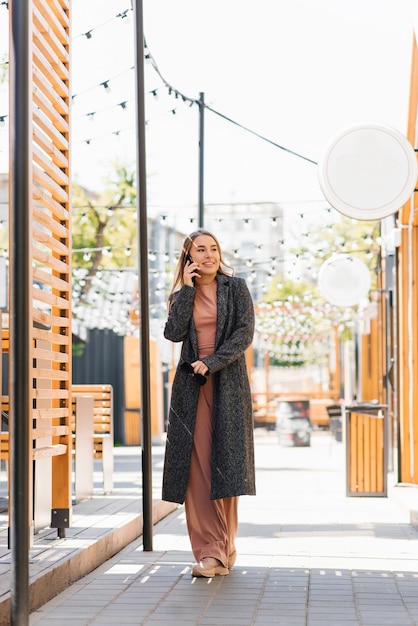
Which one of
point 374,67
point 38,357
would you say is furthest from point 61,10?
point 374,67

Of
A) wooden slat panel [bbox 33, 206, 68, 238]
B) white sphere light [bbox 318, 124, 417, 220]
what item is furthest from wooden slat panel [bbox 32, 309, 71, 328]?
white sphere light [bbox 318, 124, 417, 220]

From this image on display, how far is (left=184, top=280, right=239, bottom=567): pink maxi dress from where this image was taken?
5.79 m

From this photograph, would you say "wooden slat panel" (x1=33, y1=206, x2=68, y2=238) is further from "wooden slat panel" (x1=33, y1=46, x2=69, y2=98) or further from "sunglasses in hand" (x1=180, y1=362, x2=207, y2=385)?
"sunglasses in hand" (x1=180, y1=362, x2=207, y2=385)

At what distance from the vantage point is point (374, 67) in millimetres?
13164

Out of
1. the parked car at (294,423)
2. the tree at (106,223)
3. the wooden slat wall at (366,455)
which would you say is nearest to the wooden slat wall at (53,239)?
the wooden slat wall at (366,455)

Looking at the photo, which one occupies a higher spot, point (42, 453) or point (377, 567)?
point (42, 453)

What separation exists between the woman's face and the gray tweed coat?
0.10m

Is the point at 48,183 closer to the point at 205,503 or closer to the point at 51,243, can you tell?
the point at 51,243

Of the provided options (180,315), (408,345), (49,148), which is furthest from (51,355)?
(408,345)

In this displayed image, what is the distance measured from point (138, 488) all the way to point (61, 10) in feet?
17.3

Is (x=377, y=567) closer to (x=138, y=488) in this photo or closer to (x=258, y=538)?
(x=258, y=538)

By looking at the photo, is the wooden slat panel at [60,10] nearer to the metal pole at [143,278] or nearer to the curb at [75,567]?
the metal pole at [143,278]

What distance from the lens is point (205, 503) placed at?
581 cm

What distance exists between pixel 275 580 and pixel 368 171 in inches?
132
